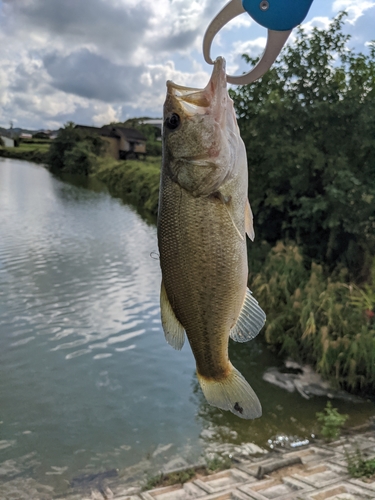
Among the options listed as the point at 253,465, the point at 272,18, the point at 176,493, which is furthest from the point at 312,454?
the point at 272,18

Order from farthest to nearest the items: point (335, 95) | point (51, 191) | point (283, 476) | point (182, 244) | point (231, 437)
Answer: point (51, 191) < point (335, 95) < point (231, 437) < point (283, 476) < point (182, 244)

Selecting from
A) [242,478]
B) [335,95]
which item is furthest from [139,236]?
[242,478]

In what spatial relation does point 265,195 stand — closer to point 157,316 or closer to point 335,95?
point 335,95

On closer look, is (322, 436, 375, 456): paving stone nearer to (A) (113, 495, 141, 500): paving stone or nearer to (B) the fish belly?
(A) (113, 495, 141, 500): paving stone

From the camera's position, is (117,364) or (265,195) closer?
(117,364)

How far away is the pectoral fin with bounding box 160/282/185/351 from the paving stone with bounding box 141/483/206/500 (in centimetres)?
554

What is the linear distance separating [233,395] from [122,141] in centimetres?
6543

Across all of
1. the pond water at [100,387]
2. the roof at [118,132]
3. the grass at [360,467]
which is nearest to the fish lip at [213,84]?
the grass at [360,467]

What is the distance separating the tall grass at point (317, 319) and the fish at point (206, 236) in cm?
837

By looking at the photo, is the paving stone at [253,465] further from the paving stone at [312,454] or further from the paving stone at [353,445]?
the paving stone at [353,445]

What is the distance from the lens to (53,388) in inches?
381

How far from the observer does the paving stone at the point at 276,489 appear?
6026 millimetres

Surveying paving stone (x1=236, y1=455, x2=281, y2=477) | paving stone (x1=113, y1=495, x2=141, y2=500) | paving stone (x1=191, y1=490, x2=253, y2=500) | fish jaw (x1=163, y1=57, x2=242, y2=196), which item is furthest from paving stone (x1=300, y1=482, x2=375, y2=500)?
fish jaw (x1=163, y1=57, x2=242, y2=196)

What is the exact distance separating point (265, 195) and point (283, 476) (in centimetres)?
787
